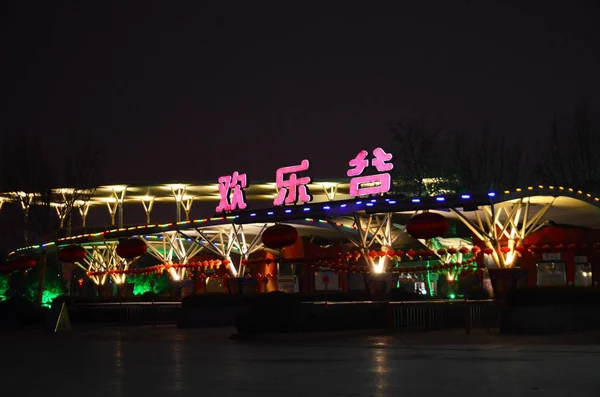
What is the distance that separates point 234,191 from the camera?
2731 inches

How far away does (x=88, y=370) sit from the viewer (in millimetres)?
18688

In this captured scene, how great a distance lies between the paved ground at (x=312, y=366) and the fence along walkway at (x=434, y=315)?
3.70 m

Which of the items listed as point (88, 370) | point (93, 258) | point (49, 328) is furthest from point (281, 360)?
point (93, 258)

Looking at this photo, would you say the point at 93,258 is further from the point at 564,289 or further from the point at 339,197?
the point at 564,289

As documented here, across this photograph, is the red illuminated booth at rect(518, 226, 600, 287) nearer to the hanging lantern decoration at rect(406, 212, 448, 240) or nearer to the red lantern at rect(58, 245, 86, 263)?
the hanging lantern decoration at rect(406, 212, 448, 240)

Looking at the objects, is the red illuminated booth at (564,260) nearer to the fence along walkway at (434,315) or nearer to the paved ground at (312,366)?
the fence along walkway at (434,315)

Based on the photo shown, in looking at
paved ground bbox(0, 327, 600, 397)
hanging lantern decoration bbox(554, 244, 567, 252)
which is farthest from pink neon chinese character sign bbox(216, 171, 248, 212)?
paved ground bbox(0, 327, 600, 397)

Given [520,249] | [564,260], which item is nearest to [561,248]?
[564,260]

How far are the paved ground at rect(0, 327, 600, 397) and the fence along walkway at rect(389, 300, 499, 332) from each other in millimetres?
3696

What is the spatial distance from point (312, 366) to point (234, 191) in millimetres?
51028

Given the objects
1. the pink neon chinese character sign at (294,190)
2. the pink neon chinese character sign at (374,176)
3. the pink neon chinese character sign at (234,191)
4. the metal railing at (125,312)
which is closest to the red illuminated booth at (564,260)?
the pink neon chinese character sign at (374,176)

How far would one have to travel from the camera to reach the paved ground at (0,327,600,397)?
14.7 m

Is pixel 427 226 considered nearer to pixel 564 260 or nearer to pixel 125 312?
pixel 125 312

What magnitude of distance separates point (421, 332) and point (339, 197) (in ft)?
224
